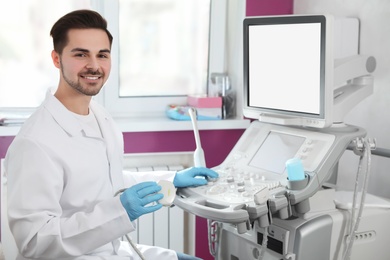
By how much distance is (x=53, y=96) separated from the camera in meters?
1.76

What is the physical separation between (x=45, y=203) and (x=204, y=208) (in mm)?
437

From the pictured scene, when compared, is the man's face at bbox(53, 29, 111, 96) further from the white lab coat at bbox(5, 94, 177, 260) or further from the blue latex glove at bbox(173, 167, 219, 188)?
the blue latex glove at bbox(173, 167, 219, 188)

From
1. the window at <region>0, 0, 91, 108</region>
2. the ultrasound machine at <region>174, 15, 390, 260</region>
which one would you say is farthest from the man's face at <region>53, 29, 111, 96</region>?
the window at <region>0, 0, 91, 108</region>

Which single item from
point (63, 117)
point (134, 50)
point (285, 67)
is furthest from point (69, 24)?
point (134, 50)

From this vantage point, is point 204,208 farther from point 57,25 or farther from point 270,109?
point 57,25

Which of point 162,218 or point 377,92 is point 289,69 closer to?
point 377,92

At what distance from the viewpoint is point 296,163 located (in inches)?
67.6

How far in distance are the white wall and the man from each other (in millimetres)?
743

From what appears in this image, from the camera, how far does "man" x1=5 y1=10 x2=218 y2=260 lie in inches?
61.5

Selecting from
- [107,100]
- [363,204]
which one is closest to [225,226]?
[363,204]

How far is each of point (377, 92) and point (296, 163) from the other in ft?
2.32

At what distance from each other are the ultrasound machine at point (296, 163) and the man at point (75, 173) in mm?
213

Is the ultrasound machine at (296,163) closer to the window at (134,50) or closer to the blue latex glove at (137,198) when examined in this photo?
the blue latex glove at (137,198)

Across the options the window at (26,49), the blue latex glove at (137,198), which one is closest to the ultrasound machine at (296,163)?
the blue latex glove at (137,198)
